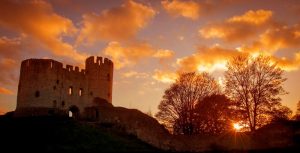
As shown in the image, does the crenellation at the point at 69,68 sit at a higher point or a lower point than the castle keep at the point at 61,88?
higher

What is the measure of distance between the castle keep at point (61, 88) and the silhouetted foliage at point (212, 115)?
38.7 feet

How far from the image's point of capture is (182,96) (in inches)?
1759

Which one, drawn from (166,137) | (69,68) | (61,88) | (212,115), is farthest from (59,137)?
(212,115)

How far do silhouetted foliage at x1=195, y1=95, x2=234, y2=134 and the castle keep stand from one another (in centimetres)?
1180

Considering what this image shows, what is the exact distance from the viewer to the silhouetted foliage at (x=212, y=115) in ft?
130

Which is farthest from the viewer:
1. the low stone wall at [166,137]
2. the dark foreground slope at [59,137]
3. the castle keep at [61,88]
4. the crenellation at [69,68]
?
the crenellation at [69,68]

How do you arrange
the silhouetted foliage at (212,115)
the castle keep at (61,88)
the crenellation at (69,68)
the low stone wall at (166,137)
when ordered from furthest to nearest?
the crenellation at (69,68) → the silhouetted foliage at (212,115) → the castle keep at (61,88) → the low stone wall at (166,137)

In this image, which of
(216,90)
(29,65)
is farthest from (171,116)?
(29,65)

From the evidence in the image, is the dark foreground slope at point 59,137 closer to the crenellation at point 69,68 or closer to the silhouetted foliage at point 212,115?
the crenellation at point 69,68

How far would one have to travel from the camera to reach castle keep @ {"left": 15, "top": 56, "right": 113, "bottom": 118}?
127ft

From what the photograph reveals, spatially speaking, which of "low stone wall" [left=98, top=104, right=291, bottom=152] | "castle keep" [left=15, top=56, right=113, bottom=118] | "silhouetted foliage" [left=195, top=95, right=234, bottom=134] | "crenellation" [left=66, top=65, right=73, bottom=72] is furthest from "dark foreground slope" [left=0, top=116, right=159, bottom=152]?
"silhouetted foliage" [left=195, top=95, right=234, bottom=134]

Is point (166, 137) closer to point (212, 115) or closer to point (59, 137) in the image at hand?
point (212, 115)

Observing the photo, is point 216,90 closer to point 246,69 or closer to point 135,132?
point 246,69

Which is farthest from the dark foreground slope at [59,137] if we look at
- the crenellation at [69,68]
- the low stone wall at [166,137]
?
the crenellation at [69,68]
